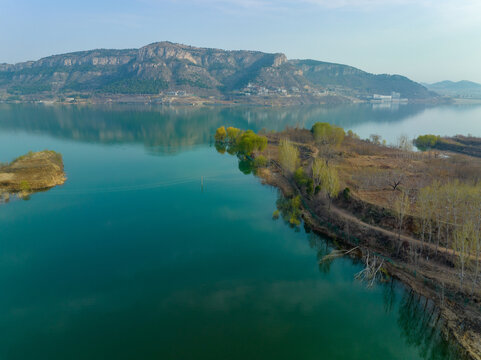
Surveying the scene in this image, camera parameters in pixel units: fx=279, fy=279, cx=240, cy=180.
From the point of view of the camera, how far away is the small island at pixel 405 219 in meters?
19.6

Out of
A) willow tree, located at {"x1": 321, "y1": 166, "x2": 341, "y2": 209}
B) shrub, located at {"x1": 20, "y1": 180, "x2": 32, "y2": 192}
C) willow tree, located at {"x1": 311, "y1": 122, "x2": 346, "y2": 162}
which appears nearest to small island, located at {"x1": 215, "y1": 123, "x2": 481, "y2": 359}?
willow tree, located at {"x1": 321, "y1": 166, "x2": 341, "y2": 209}

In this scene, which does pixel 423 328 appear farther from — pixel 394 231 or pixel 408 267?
pixel 394 231

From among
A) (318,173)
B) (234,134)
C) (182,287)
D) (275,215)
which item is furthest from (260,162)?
(182,287)

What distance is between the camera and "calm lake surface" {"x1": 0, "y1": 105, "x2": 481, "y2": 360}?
691 inches

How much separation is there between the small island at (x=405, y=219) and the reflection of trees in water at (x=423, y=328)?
17.6 inches

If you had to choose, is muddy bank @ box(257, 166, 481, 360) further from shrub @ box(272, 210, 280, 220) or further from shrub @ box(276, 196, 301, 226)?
shrub @ box(272, 210, 280, 220)

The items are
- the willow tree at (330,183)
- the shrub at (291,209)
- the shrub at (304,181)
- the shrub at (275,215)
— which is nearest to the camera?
the willow tree at (330,183)

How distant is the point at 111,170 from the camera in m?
50.7

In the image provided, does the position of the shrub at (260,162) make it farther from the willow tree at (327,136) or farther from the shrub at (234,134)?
the shrub at (234,134)

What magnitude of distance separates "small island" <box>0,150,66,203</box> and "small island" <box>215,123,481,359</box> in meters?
31.4

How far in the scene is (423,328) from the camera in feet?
61.7

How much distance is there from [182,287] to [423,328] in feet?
56.5

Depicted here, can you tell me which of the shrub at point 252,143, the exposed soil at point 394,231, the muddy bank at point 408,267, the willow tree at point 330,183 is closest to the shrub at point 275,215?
the exposed soil at point 394,231

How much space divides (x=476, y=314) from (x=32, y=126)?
122709 mm
